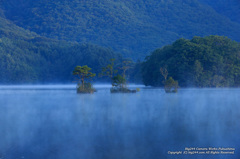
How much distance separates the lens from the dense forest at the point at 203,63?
59.5 metres

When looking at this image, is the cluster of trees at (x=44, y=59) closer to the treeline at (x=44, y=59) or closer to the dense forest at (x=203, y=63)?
the treeline at (x=44, y=59)

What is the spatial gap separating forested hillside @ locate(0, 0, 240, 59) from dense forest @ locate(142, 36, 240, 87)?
76.9m

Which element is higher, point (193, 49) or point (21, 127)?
point (193, 49)

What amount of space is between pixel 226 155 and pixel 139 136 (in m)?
3.67

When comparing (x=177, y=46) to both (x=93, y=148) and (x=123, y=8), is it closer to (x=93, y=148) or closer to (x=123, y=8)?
(x=93, y=148)

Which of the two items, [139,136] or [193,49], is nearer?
[139,136]

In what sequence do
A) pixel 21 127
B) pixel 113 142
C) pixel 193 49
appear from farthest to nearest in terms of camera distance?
pixel 193 49 < pixel 21 127 < pixel 113 142

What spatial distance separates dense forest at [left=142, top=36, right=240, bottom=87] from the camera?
59.5 metres

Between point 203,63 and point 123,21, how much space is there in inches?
4420

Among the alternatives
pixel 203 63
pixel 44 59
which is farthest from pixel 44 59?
pixel 203 63

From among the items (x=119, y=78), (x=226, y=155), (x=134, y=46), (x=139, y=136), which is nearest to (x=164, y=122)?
(x=139, y=136)

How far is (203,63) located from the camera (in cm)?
6141

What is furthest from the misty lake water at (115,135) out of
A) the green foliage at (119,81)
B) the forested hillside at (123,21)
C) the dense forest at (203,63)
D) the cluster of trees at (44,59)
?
the forested hillside at (123,21)

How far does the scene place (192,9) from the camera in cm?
18462
